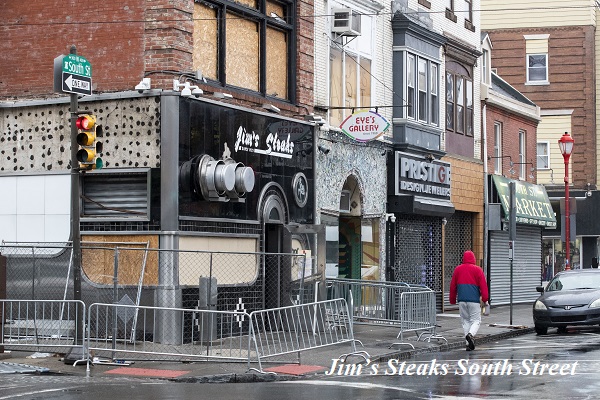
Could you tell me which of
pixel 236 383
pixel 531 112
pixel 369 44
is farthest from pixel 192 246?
pixel 531 112

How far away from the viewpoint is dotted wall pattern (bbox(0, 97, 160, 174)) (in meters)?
19.5

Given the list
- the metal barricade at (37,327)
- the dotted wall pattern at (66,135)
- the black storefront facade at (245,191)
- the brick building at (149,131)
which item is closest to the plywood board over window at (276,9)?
the brick building at (149,131)

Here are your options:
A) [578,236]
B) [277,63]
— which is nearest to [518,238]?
[578,236]

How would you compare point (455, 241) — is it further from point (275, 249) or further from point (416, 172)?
point (275, 249)

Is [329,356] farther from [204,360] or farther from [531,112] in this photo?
[531,112]

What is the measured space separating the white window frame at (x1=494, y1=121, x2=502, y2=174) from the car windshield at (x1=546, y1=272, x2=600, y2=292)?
31.8ft

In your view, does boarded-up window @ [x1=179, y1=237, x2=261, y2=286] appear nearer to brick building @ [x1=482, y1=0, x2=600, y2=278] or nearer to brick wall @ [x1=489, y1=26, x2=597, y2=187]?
brick building @ [x1=482, y1=0, x2=600, y2=278]

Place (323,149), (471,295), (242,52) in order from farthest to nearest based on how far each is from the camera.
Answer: (323,149) → (242,52) → (471,295)

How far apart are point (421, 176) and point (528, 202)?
348 inches

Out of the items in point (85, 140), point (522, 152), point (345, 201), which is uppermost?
point (522, 152)

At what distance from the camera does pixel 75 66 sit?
1697cm

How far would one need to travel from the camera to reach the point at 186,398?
1273 centimetres

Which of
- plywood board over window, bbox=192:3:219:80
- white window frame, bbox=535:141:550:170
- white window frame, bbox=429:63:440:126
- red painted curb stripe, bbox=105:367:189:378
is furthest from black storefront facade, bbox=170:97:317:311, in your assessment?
white window frame, bbox=535:141:550:170

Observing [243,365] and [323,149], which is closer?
[243,365]
